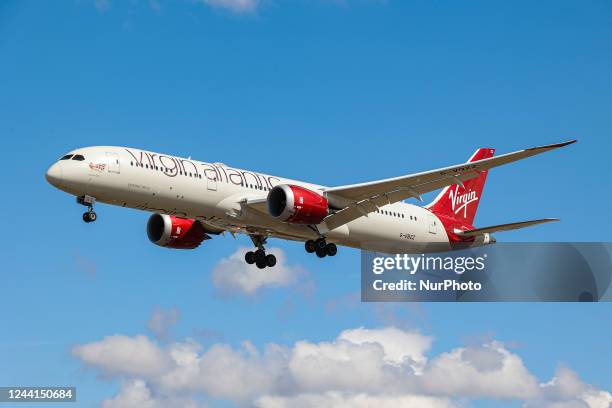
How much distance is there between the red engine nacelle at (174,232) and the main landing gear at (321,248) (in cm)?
647

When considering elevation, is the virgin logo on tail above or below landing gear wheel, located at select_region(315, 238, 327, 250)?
above

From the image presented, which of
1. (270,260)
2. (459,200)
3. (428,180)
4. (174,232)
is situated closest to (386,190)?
(428,180)

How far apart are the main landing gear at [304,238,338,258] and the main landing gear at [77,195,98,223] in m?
11.2

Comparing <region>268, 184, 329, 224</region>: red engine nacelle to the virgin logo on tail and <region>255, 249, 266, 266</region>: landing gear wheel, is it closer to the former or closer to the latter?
<region>255, 249, 266, 266</region>: landing gear wheel

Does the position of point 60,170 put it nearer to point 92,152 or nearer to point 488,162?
point 92,152

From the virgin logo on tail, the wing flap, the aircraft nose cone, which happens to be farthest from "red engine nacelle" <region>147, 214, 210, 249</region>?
the virgin logo on tail

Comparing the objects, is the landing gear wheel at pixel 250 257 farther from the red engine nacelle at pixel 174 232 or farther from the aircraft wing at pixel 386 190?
the aircraft wing at pixel 386 190

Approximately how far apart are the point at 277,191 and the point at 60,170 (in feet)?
31.7

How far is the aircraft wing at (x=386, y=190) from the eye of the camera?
166 feet

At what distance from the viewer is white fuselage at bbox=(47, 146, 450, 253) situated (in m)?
49.1

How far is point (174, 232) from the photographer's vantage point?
58.3m

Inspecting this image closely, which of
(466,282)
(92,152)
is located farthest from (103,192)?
(466,282)

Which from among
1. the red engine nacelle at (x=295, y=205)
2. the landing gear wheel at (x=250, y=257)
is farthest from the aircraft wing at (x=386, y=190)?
the landing gear wheel at (x=250, y=257)

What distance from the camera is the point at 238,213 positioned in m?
52.3
